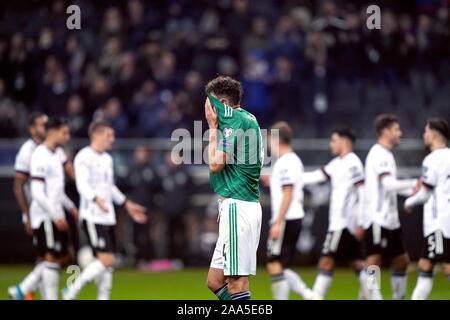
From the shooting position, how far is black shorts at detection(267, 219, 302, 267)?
9.30m

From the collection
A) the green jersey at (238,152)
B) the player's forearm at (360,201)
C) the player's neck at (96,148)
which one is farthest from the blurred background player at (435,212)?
the player's neck at (96,148)

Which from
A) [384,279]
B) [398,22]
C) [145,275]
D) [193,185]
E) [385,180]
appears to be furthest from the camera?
[398,22]

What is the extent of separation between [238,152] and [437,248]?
3.20 m

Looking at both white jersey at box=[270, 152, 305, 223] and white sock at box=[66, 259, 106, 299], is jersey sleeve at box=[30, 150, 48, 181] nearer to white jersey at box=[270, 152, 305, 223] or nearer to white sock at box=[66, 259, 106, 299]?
white sock at box=[66, 259, 106, 299]

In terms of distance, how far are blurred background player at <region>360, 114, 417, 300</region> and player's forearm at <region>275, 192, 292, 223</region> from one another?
1006mm

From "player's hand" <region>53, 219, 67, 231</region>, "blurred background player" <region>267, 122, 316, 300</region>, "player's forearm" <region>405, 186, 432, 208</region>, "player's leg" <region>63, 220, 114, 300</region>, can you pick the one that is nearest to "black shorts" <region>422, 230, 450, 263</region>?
"player's forearm" <region>405, 186, 432, 208</region>

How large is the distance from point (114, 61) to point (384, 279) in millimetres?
7405

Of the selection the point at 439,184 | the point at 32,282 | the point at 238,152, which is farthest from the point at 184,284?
the point at 238,152

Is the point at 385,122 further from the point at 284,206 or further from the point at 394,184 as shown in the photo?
the point at 284,206

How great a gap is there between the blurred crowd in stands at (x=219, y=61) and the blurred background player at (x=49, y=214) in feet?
18.1

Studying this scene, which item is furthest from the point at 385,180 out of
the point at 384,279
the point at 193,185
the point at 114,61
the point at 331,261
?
the point at 114,61

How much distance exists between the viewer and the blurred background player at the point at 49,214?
361 inches

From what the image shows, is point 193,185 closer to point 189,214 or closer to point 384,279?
point 189,214

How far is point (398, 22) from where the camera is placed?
15.8 metres
